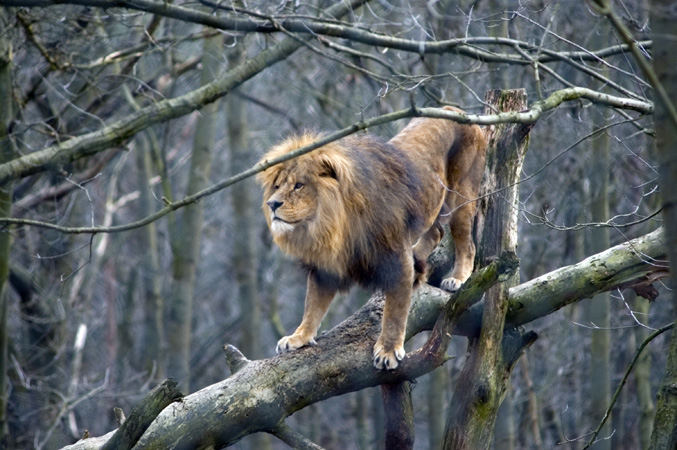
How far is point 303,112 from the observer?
13.1 metres

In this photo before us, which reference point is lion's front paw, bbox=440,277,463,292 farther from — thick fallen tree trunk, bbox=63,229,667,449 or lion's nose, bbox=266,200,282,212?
lion's nose, bbox=266,200,282,212

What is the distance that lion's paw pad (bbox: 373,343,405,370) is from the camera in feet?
17.8

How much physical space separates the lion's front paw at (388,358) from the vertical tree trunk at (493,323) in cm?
44

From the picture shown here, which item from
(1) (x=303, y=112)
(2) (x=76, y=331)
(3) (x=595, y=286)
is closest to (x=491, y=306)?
(3) (x=595, y=286)

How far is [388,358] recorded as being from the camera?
5.44m

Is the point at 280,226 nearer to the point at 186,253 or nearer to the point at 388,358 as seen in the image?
the point at 388,358

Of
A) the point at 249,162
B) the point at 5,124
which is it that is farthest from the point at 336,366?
the point at 249,162

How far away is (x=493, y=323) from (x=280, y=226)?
1.53m

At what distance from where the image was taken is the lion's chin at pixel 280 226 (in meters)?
5.23

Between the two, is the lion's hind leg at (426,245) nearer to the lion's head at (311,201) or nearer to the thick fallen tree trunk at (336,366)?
the thick fallen tree trunk at (336,366)

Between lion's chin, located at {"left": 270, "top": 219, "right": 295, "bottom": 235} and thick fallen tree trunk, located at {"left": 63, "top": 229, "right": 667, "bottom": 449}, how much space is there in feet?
2.73

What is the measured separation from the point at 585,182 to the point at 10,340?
23.8 ft

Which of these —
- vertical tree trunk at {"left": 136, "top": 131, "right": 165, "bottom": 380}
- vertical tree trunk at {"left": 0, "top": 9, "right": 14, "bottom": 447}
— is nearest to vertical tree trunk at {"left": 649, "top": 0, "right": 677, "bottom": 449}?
vertical tree trunk at {"left": 0, "top": 9, "right": 14, "bottom": 447}

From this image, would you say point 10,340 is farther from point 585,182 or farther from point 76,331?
point 585,182
